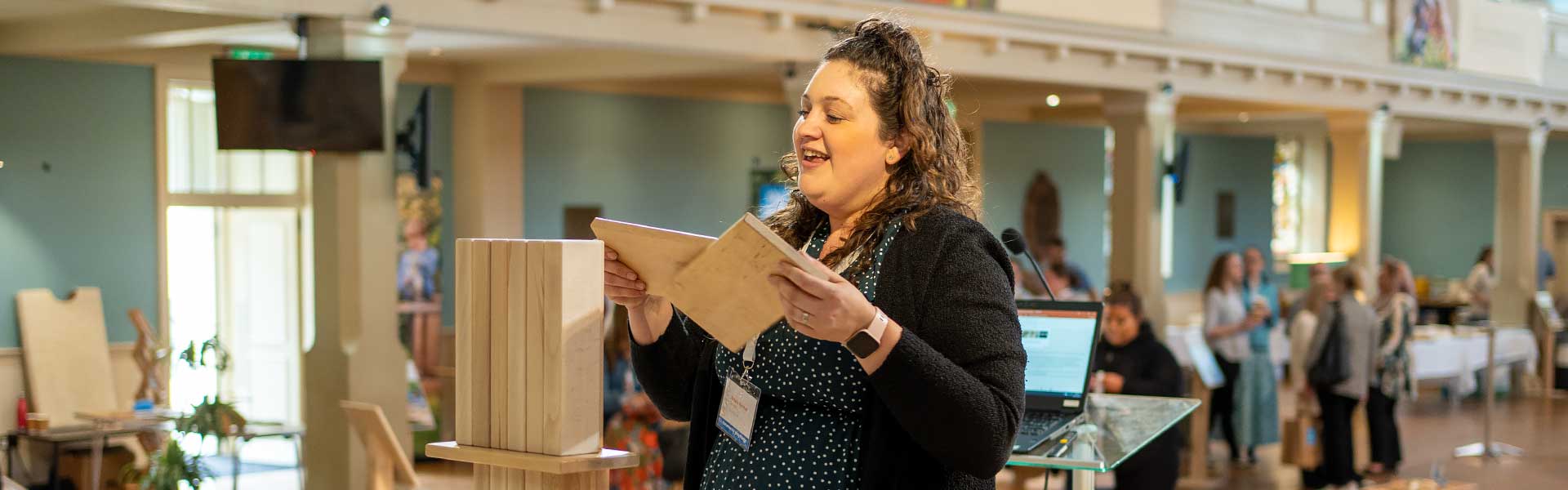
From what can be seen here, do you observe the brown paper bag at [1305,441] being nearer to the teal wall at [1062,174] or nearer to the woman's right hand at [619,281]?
the teal wall at [1062,174]

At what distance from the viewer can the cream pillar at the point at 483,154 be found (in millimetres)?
11086

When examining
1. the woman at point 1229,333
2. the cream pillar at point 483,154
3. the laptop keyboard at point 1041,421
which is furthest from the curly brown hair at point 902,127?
the cream pillar at point 483,154

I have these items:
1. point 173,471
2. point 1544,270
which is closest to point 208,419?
point 173,471

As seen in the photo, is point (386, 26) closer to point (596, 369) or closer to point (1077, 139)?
point (596, 369)

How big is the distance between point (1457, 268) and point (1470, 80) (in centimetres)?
693

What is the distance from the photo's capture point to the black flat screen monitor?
6797 mm

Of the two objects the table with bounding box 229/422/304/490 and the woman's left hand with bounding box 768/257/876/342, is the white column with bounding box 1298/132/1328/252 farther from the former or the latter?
the woman's left hand with bounding box 768/257/876/342

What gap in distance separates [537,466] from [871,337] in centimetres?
52

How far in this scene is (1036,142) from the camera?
53.7ft

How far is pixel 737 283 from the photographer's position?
182cm

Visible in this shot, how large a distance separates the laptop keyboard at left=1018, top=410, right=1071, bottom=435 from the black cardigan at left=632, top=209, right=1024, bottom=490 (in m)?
1.63

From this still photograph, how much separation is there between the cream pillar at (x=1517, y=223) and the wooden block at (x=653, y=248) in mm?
17008

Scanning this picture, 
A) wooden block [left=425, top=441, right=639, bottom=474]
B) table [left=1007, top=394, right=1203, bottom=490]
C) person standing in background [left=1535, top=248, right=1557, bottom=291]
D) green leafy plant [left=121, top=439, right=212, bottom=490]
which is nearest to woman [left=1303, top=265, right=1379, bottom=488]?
table [left=1007, top=394, right=1203, bottom=490]

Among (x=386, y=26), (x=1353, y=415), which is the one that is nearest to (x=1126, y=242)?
(x=1353, y=415)
